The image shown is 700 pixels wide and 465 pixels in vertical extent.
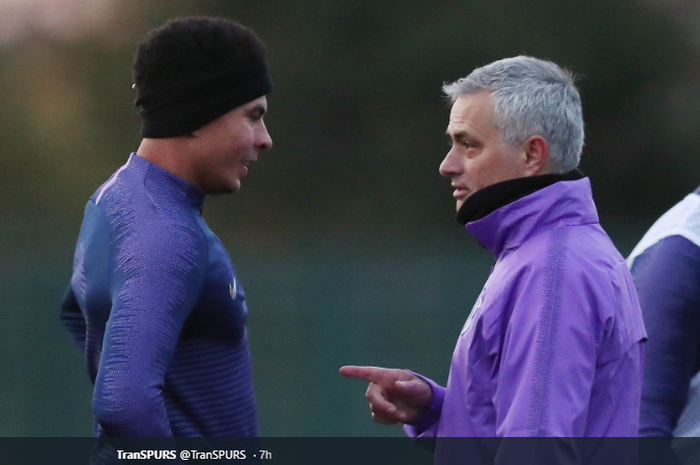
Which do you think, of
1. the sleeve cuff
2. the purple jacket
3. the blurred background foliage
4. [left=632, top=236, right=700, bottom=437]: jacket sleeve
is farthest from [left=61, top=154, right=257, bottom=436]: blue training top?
the blurred background foliage

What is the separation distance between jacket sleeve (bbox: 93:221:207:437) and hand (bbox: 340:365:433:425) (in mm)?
498

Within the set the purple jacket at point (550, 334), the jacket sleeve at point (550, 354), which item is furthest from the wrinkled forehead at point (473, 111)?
the jacket sleeve at point (550, 354)

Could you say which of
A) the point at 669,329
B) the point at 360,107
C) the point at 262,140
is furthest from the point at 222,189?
the point at 360,107

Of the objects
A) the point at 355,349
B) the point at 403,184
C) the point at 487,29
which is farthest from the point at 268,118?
the point at 355,349

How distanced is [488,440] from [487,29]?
36.0ft

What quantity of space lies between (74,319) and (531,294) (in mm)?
1198

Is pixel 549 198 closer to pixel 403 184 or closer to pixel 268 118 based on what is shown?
pixel 403 184

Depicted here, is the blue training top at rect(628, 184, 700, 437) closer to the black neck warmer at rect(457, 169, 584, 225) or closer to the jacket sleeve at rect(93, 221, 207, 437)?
the black neck warmer at rect(457, 169, 584, 225)

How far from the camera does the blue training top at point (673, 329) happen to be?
7.98 ft

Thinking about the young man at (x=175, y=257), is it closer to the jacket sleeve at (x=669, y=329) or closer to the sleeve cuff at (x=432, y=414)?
the sleeve cuff at (x=432, y=414)

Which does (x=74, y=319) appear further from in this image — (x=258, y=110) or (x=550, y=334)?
(x=550, y=334)

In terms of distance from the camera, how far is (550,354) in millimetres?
1966

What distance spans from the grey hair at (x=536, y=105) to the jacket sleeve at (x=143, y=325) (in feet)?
2.53

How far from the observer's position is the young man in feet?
6.73
